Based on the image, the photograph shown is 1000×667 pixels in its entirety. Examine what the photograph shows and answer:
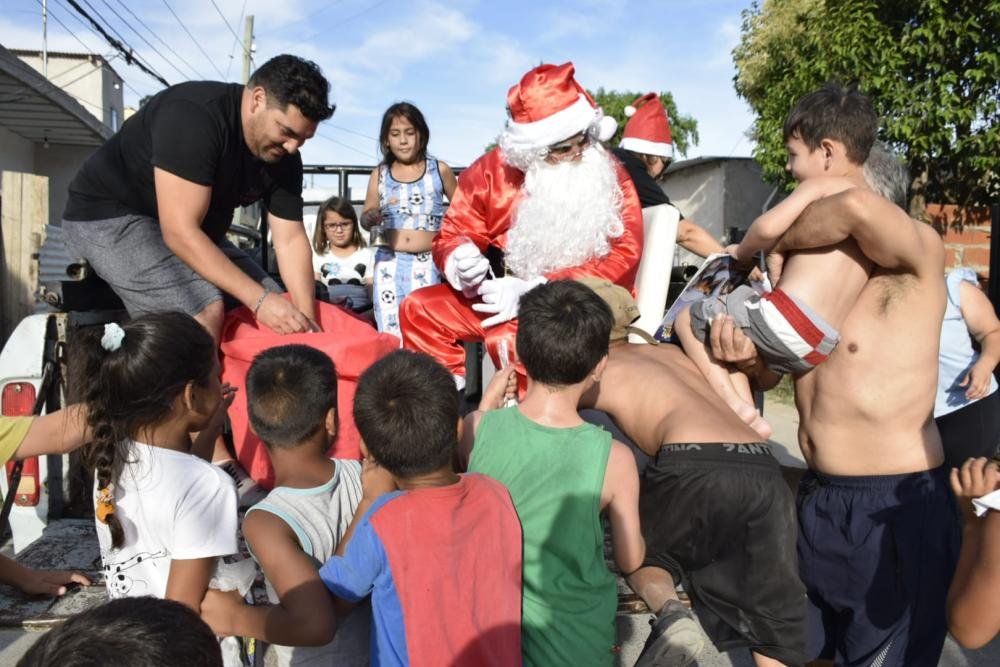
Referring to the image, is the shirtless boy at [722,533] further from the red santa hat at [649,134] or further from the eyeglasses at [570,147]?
the red santa hat at [649,134]

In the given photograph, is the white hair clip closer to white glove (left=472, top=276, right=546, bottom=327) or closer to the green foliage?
white glove (left=472, top=276, right=546, bottom=327)

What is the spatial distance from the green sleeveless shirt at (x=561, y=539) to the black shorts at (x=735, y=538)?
37 centimetres

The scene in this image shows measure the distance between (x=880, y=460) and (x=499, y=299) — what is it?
1.54 meters

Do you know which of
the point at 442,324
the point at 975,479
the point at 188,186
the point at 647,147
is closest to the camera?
the point at 975,479

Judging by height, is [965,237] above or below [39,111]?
below

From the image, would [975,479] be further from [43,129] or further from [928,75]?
[43,129]

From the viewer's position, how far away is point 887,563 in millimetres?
2342

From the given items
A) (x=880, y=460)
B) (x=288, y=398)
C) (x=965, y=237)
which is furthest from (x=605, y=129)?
(x=965, y=237)

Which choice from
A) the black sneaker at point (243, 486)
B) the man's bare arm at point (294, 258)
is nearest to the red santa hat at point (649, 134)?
the man's bare arm at point (294, 258)

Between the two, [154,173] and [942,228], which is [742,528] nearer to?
[154,173]

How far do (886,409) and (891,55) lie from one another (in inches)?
338

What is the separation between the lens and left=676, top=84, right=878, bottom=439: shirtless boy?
2.38 meters

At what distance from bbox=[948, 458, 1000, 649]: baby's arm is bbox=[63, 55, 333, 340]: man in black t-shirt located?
2.18 m

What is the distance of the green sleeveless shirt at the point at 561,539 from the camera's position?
78.9 inches
